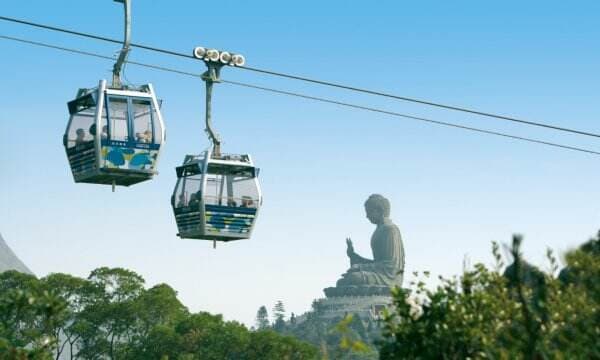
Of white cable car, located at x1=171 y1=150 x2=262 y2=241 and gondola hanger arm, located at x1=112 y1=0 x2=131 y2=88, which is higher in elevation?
gondola hanger arm, located at x1=112 y1=0 x2=131 y2=88

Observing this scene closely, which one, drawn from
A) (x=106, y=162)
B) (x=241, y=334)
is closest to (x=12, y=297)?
(x=106, y=162)

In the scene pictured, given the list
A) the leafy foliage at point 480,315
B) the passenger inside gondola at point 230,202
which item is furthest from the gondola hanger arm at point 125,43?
the leafy foliage at point 480,315

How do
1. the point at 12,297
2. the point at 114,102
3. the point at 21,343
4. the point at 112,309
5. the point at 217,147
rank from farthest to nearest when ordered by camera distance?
the point at 112,309 → the point at 21,343 → the point at 217,147 → the point at 114,102 → the point at 12,297

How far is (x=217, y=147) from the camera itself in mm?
43969

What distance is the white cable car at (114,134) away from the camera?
41062mm

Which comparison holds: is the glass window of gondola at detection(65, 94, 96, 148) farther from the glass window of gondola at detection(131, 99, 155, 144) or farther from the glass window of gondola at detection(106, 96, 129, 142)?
the glass window of gondola at detection(131, 99, 155, 144)

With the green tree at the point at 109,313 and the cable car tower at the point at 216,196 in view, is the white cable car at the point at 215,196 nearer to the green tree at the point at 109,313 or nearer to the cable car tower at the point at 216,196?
the cable car tower at the point at 216,196

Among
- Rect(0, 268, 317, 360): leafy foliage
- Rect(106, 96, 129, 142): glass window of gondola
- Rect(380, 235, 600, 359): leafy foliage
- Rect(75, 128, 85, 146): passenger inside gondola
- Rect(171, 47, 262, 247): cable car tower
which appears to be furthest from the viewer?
Rect(0, 268, 317, 360): leafy foliage

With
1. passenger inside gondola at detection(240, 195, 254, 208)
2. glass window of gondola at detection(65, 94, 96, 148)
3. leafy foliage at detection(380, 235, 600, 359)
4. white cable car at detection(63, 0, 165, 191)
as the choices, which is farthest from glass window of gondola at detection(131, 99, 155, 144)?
leafy foliage at detection(380, 235, 600, 359)

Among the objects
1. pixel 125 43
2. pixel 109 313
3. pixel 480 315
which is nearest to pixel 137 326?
pixel 109 313

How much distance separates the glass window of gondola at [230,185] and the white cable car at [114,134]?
260cm

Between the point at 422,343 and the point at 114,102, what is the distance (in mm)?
16719

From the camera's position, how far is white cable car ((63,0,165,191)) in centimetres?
4106

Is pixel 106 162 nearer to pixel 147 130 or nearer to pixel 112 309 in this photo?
pixel 147 130
